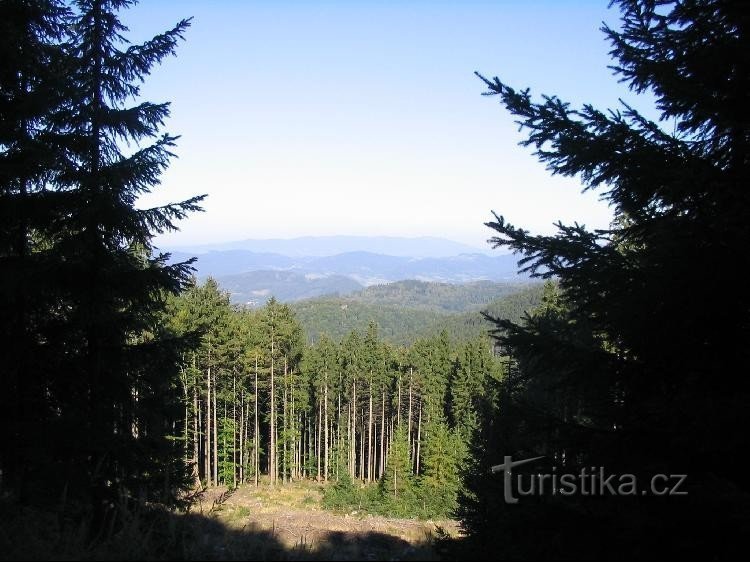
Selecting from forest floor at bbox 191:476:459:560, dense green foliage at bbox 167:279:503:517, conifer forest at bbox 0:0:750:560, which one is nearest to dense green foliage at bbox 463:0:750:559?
conifer forest at bbox 0:0:750:560

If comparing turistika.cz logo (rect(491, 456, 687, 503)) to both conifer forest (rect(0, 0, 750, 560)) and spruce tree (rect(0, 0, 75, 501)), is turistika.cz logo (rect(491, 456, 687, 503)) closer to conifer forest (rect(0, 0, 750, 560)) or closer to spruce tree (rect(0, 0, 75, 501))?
conifer forest (rect(0, 0, 750, 560))

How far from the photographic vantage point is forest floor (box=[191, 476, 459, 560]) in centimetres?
498

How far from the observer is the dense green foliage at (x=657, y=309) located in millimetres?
3660

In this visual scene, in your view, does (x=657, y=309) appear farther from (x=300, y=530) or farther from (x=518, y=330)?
(x=300, y=530)

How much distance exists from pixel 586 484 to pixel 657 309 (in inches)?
74.9

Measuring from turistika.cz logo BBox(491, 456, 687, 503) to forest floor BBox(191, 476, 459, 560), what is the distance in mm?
1185

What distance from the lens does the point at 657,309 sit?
4.41m

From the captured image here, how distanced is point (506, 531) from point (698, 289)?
10.0ft

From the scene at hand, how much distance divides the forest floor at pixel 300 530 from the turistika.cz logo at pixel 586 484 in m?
1.19

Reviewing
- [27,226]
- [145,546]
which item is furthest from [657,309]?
[27,226]

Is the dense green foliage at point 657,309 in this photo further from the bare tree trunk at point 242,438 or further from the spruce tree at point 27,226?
the bare tree trunk at point 242,438

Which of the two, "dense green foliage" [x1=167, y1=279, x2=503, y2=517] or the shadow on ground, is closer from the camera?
the shadow on ground

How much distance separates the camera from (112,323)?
7.66 m

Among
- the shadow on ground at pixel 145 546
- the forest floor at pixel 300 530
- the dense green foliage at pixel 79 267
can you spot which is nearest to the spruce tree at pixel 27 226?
the dense green foliage at pixel 79 267
